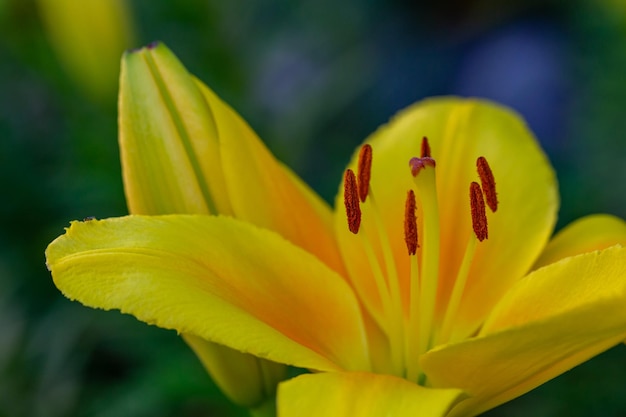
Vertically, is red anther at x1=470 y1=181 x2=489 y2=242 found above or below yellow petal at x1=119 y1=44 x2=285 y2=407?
below

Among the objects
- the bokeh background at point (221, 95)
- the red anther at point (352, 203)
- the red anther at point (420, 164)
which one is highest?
the red anther at point (420, 164)

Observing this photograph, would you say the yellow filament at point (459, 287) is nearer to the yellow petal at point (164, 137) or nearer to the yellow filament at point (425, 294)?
the yellow filament at point (425, 294)

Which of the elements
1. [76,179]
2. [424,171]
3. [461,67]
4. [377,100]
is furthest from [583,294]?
[461,67]

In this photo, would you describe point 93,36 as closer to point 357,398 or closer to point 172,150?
point 172,150

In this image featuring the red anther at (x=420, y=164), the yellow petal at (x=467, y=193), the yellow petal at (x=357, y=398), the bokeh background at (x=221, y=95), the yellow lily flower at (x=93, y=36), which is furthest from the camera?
the yellow lily flower at (x=93, y=36)

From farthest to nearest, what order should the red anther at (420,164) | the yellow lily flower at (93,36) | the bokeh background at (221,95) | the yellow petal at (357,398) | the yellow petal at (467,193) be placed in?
the yellow lily flower at (93,36) < the bokeh background at (221,95) < the yellow petal at (467,193) < the red anther at (420,164) < the yellow petal at (357,398)

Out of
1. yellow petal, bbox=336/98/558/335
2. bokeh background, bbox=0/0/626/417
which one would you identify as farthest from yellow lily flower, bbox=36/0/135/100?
yellow petal, bbox=336/98/558/335

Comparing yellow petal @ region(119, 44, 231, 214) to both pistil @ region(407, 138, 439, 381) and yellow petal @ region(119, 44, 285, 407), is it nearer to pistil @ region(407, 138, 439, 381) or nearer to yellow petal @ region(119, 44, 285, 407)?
yellow petal @ region(119, 44, 285, 407)

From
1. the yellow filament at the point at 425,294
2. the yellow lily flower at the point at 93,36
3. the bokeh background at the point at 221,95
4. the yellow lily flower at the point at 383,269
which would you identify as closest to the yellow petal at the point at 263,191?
the yellow lily flower at the point at 383,269
